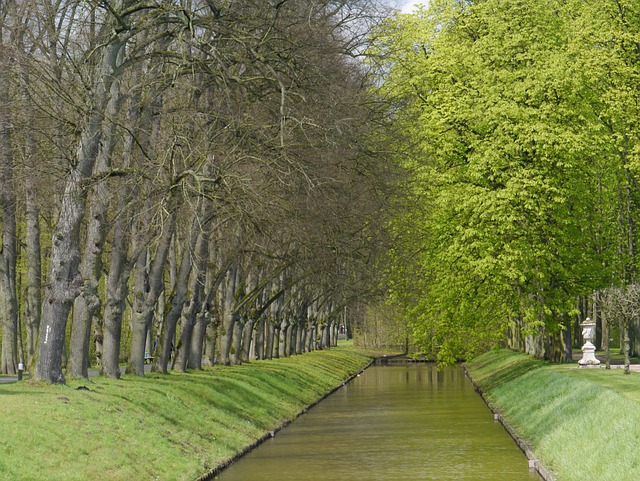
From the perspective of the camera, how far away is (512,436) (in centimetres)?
3481

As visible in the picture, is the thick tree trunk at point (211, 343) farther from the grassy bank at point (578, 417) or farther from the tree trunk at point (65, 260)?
the tree trunk at point (65, 260)

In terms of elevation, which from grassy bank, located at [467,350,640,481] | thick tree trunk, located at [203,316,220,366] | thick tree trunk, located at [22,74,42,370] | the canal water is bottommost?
the canal water

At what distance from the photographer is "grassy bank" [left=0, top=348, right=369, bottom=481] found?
2066 cm

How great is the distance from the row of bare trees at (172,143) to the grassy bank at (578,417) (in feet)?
26.4

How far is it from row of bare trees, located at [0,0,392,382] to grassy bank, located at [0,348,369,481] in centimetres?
180

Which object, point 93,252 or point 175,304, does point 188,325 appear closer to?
point 175,304

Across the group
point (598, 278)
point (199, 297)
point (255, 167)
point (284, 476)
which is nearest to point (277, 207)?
point (255, 167)

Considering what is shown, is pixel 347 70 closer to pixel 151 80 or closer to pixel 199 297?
pixel 151 80

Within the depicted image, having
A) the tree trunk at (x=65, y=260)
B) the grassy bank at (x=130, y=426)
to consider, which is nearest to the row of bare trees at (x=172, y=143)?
the tree trunk at (x=65, y=260)

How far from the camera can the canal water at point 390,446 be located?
27.0 meters

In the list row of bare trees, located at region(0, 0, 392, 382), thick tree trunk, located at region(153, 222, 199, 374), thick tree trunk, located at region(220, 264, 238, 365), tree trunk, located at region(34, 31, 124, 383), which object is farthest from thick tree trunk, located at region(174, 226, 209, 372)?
tree trunk, located at region(34, 31, 124, 383)

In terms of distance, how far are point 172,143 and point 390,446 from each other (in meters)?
11.6

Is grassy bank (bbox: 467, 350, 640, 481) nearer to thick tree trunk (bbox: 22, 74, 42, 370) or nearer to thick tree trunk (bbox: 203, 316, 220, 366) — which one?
thick tree trunk (bbox: 203, 316, 220, 366)

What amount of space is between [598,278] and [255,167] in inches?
885
